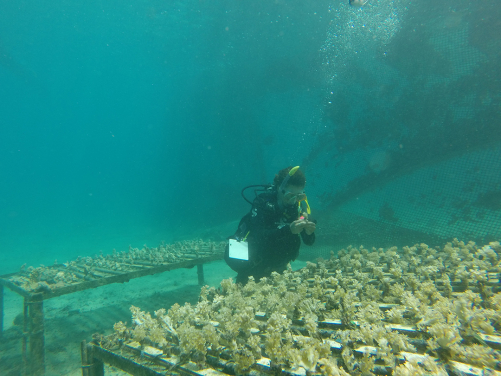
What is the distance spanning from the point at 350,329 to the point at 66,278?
6.20m

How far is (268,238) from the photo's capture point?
4.07 metres

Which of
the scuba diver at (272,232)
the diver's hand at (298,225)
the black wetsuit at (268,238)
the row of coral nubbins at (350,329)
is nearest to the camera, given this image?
the row of coral nubbins at (350,329)

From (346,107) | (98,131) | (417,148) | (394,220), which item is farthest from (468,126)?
(98,131)

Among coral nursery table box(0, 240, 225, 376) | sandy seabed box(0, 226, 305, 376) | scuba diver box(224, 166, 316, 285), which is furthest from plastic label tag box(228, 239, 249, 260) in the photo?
coral nursery table box(0, 240, 225, 376)

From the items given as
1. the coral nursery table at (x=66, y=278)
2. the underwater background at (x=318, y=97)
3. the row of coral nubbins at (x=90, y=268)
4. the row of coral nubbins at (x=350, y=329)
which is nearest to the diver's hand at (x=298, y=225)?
the row of coral nubbins at (x=350, y=329)

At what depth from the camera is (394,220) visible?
875cm

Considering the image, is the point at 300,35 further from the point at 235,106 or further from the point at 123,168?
the point at 123,168

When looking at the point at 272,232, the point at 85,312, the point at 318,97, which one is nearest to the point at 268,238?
the point at 272,232

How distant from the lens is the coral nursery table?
14.3ft

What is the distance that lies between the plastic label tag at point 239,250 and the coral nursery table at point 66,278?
10.9 ft

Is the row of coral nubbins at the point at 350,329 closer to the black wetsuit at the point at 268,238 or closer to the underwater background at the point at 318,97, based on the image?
the black wetsuit at the point at 268,238

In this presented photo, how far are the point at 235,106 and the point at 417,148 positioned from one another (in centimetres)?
2130

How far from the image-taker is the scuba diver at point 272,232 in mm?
3963

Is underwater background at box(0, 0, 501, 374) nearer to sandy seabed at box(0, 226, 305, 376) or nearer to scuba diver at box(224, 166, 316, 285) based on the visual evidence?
sandy seabed at box(0, 226, 305, 376)
